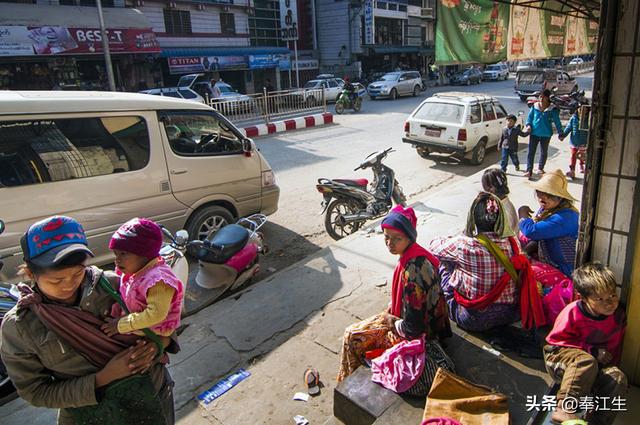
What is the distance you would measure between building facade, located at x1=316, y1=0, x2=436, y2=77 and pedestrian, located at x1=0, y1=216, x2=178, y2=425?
36.2 meters

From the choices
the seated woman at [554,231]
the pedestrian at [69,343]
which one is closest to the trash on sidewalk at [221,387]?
the pedestrian at [69,343]

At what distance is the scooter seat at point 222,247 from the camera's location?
4.49 metres

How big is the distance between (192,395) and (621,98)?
11.2ft

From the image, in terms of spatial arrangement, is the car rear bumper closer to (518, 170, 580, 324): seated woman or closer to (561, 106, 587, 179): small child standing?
(561, 106, 587, 179): small child standing

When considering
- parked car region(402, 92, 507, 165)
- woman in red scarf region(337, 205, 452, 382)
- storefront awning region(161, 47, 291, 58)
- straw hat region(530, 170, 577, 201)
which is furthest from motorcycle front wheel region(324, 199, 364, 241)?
storefront awning region(161, 47, 291, 58)

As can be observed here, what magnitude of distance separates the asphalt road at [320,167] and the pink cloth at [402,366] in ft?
9.42

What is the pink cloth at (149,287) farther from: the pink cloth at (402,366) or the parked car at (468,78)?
the parked car at (468,78)

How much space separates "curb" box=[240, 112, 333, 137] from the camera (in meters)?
14.4

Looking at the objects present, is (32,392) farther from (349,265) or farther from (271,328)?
(349,265)

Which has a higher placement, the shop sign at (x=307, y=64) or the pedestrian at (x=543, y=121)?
the shop sign at (x=307, y=64)

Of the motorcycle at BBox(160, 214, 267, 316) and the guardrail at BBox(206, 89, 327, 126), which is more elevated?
the guardrail at BBox(206, 89, 327, 126)

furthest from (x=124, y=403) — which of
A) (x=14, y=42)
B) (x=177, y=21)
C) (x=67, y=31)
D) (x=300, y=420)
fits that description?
(x=177, y=21)

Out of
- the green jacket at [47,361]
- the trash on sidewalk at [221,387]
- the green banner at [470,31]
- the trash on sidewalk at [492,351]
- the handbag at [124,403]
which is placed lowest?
the trash on sidewalk at [221,387]

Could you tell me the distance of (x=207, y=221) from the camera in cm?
558
